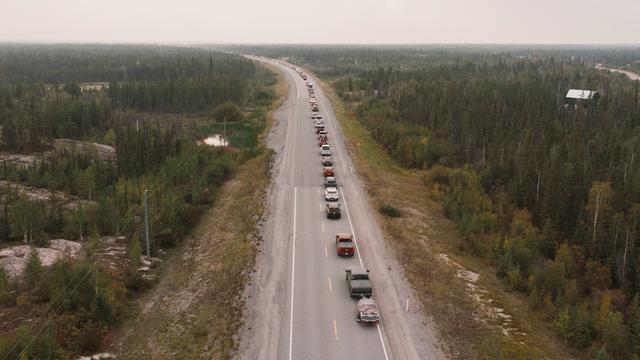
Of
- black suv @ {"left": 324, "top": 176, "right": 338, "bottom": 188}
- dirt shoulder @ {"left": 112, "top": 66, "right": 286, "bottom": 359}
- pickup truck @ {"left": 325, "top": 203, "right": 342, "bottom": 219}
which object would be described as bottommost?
dirt shoulder @ {"left": 112, "top": 66, "right": 286, "bottom": 359}

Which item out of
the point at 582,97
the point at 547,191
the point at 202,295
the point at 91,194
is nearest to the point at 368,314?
the point at 202,295

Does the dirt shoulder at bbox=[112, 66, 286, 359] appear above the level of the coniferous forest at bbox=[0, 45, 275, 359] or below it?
below

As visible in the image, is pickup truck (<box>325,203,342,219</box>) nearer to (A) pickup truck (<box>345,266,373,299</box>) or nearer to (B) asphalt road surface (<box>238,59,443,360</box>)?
(B) asphalt road surface (<box>238,59,443,360</box>)

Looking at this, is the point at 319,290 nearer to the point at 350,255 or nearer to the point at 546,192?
the point at 350,255

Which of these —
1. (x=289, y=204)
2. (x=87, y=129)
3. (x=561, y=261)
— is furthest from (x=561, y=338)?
(x=87, y=129)

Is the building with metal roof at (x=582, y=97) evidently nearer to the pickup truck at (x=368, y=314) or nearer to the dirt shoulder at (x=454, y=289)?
the dirt shoulder at (x=454, y=289)

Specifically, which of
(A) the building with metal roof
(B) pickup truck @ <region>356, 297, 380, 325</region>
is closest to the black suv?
(B) pickup truck @ <region>356, 297, 380, 325</region>

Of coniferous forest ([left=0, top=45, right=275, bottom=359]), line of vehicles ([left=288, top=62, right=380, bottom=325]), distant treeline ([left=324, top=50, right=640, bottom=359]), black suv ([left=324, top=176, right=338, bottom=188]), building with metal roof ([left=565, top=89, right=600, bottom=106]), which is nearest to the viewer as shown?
line of vehicles ([left=288, top=62, right=380, bottom=325])

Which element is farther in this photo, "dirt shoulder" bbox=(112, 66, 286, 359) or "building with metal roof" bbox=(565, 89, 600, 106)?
"building with metal roof" bbox=(565, 89, 600, 106)
